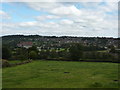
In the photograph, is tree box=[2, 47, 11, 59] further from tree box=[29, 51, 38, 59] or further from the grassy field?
the grassy field

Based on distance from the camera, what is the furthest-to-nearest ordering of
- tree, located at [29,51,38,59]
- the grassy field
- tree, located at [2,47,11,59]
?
tree, located at [29,51,38,59] → tree, located at [2,47,11,59] → the grassy field

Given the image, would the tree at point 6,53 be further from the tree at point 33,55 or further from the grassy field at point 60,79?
the grassy field at point 60,79

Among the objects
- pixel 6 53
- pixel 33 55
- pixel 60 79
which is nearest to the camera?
pixel 60 79

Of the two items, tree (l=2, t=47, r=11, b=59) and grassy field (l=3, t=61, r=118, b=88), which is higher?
tree (l=2, t=47, r=11, b=59)

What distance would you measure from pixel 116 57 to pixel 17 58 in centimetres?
3673

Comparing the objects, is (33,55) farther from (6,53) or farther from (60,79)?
(60,79)

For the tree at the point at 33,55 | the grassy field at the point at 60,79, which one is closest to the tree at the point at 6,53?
the tree at the point at 33,55

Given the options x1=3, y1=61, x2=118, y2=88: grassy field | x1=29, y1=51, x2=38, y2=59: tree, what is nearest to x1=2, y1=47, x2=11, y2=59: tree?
x1=29, y1=51, x2=38, y2=59: tree

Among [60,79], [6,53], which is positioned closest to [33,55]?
[6,53]

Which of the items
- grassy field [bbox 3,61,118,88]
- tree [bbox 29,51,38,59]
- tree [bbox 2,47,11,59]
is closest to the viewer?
grassy field [bbox 3,61,118,88]

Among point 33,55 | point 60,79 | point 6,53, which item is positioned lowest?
point 60,79

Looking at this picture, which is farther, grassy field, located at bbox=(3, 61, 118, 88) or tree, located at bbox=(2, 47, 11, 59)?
tree, located at bbox=(2, 47, 11, 59)

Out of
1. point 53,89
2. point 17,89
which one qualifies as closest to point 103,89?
point 53,89

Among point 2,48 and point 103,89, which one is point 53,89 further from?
point 2,48
